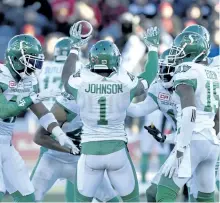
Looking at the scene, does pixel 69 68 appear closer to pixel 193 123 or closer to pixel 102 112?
pixel 102 112

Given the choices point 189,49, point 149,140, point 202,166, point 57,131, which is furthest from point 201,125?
point 149,140

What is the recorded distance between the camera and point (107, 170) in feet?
21.8

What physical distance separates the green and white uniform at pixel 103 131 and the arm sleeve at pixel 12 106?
0.35 m

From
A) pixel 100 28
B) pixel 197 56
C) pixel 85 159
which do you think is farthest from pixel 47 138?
pixel 100 28

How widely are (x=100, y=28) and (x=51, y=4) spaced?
0.87m

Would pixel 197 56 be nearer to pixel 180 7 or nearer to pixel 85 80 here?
pixel 85 80

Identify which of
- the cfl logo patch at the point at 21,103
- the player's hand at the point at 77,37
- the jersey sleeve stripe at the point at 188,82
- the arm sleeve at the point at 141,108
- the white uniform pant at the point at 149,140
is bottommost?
the white uniform pant at the point at 149,140

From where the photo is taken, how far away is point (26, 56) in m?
6.77

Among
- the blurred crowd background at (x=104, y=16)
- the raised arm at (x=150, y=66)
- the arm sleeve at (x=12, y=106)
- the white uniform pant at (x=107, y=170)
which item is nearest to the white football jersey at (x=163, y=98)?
the raised arm at (x=150, y=66)

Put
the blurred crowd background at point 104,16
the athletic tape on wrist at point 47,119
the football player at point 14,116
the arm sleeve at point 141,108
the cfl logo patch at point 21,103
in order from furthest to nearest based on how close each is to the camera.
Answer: the blurred crowd background at point 104,16, the arm sleeve at point 141,108, the athletic tape on wrist at point 47,119, the football player at point 14,116, the cfl logo patch at point 21,103

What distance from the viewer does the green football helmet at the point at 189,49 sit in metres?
6.66

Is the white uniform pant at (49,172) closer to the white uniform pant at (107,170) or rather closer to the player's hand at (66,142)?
the player's hand at (66,142)

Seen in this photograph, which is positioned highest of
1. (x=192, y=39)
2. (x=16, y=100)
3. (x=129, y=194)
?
(x=192, y=39)

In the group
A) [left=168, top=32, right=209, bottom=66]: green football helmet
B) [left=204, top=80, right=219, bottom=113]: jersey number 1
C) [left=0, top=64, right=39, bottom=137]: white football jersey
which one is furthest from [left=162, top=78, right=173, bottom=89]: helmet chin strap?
[left=0, top=64, right=39, bottom=137]: white football jersey
